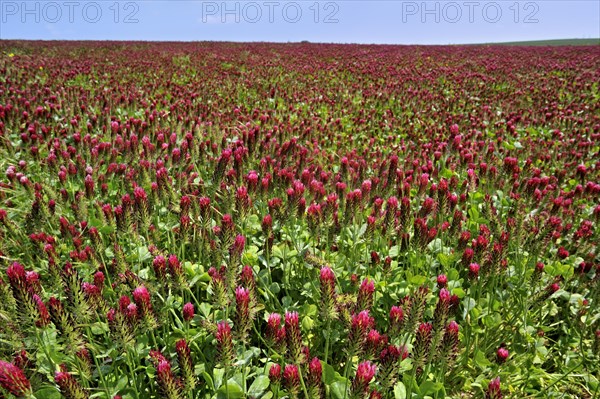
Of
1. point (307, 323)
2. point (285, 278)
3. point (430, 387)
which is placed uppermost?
point (285, 278)

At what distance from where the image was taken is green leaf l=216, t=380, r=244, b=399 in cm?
172

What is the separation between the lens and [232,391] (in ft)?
5.67

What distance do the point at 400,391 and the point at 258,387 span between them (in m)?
0.62

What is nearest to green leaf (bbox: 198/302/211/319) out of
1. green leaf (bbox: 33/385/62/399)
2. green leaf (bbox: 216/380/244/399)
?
green leaf (bbox: 216/380/244/399)

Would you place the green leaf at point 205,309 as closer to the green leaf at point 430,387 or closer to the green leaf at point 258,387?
the green leaf at point 258,387

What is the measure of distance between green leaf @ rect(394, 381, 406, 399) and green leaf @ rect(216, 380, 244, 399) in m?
0.66

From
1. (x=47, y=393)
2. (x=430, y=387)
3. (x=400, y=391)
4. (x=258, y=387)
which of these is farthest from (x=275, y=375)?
(x=47, y=393)

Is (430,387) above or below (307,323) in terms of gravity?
below

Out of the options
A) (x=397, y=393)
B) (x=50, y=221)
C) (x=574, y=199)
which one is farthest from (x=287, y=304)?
(x=574, y=199)

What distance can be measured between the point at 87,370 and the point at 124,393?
0.25 metres

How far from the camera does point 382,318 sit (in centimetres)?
249

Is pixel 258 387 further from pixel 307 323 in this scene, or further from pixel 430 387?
pixel 430 387

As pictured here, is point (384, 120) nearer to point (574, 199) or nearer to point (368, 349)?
point (574, 199)

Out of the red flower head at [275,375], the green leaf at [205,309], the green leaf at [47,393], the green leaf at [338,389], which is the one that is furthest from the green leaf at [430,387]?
the green leaf at [47,393]
